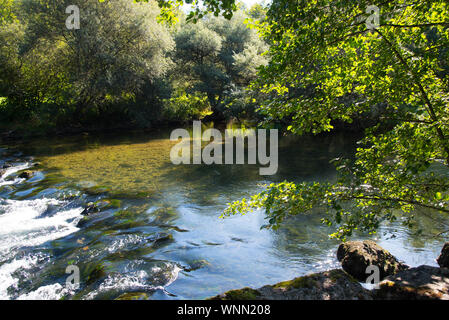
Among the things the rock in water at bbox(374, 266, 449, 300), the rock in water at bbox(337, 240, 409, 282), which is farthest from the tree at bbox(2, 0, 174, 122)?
the rock in water at bbox(374, 266, 449, 300)

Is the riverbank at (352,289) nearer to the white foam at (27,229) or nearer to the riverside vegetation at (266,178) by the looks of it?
the riverside vegetation at (266,178)

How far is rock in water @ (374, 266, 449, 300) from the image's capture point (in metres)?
3.89

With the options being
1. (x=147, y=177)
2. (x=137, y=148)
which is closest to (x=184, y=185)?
(x=147, y=177)

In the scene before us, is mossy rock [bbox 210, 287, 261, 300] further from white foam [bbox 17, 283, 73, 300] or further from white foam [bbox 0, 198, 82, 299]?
white foam [bbox 0, 198, 82, 299]

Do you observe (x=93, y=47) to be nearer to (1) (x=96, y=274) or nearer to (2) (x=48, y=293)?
(1) (x=96, y=274)

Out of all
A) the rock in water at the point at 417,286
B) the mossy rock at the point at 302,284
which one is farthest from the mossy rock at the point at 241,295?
the rock in water at the point at 417,286

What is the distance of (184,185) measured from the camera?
14.3 m

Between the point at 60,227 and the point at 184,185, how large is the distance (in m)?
5.52

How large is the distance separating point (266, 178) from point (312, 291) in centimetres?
1046

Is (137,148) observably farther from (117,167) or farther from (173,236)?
(173,236)

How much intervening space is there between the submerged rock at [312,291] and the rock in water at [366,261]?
7.10 feet

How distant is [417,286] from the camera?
4164mm

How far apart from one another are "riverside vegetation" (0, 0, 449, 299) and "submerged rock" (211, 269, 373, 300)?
2.2 inches

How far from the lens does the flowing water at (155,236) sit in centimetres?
680
